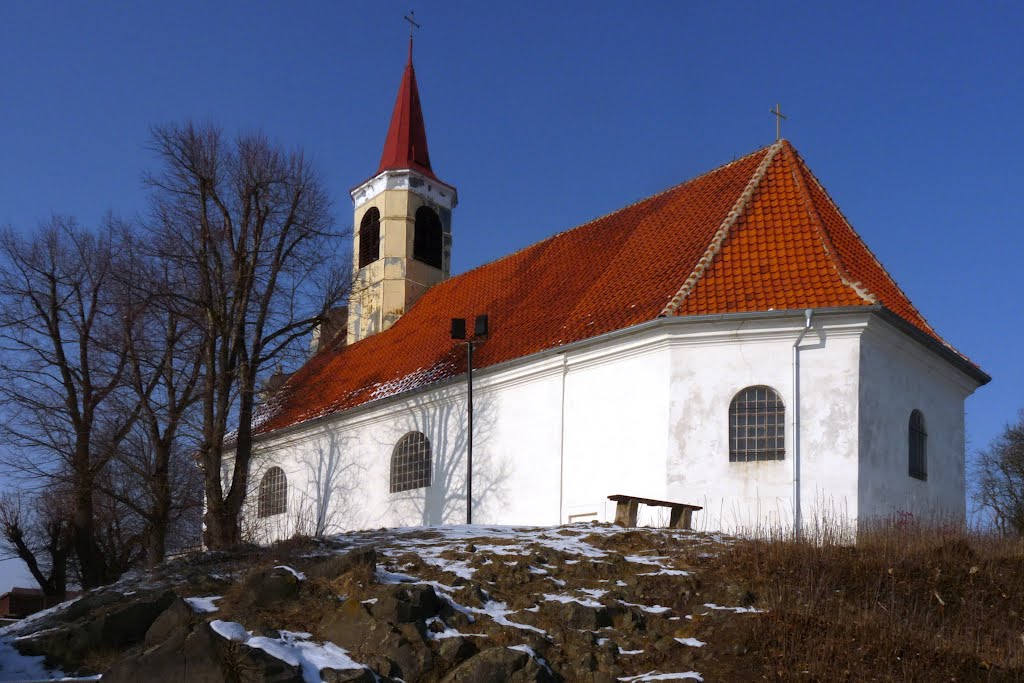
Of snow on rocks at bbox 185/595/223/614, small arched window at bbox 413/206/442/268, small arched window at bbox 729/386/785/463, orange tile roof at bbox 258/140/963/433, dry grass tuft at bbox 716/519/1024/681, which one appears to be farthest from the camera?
small arched window at bbox 413/206/442/268

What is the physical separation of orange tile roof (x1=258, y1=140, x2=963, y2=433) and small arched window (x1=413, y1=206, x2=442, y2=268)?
11.0 ft

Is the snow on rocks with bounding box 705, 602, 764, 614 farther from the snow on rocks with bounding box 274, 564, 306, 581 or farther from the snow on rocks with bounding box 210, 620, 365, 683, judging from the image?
the snow on rocks with bounding box 274, 564, 306, 581

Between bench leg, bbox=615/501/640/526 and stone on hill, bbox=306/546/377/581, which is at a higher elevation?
bench leg, bbox=615/501/640/526

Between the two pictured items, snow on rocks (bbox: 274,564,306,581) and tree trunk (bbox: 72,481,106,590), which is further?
tree trunk (bbox: 72,481,106,590)

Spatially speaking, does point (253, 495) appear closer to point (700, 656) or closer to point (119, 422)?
point (119, 422)

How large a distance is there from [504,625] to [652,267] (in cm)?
1053

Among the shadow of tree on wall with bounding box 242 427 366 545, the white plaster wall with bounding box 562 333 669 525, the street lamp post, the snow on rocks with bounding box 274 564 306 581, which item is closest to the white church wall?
the white plaster wall with bounding box 562 333 669 525

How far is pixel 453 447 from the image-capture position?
2091cm

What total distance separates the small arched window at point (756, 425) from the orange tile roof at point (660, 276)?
53.3 inches

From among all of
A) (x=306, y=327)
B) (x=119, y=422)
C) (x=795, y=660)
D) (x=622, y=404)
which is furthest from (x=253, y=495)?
(x=795, y=660)

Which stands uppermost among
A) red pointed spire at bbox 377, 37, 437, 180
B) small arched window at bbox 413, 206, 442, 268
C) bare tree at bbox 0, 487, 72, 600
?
red pointed spire at bbox 377, 37, 437, 180

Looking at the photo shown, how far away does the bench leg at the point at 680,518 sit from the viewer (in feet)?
50.1

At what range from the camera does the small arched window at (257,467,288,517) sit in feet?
84.3

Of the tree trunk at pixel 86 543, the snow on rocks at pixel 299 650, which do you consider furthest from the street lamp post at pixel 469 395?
the snow on rocks at pixel 299 650
